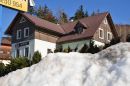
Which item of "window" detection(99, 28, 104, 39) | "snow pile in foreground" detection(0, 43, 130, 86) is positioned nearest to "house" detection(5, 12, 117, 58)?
"window" detection(99, 28, 104, 39)

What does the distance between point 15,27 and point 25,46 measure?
4.72 m

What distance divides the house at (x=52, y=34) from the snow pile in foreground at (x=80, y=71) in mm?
41391

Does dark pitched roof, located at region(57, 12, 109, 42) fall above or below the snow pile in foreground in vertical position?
above

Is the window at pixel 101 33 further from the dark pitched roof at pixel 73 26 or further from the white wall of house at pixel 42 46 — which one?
the white wall of house at pixel 42 46

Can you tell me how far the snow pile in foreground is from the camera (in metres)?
6.03

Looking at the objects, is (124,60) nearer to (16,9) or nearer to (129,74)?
(129,74)

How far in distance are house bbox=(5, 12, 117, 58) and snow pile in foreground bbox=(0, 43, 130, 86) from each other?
4139cm

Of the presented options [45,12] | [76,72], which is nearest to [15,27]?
[45,12]

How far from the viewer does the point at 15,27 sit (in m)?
54.8

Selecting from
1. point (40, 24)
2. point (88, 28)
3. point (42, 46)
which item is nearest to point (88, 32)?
point (88, 28)

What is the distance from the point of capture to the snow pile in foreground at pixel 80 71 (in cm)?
603

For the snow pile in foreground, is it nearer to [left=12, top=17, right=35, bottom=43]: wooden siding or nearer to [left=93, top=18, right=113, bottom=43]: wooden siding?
[left=93, top=18, right=113, bottom=43]: wooden siding

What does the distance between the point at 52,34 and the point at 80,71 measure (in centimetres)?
4627

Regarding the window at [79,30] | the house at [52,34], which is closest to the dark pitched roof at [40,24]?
the house at [52,34]
